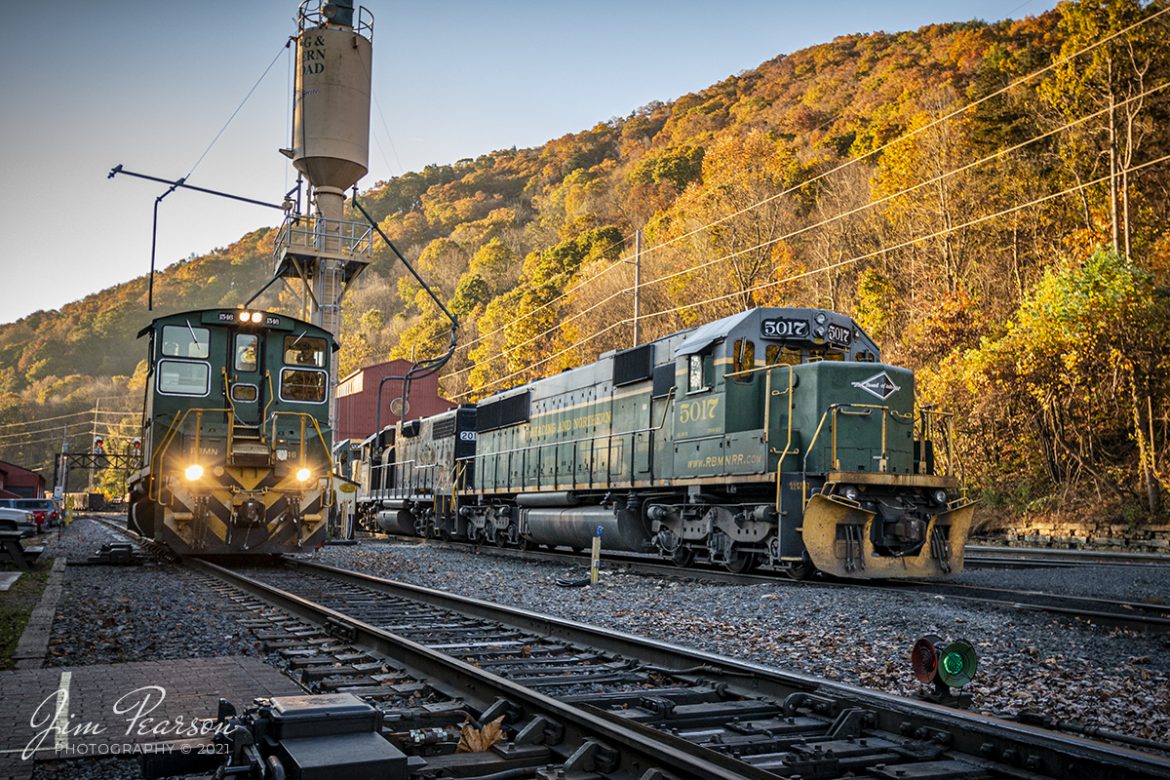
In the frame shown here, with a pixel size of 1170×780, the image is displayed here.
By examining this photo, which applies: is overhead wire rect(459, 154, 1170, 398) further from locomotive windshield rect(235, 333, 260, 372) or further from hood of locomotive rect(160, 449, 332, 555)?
hood of locomotive rect(160, 449, 332, 555)

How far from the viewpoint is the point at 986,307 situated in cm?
2797

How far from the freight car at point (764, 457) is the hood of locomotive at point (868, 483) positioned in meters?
0.02

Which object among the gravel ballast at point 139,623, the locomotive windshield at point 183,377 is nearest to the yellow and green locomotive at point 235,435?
the locomotive windshield at point 183,377

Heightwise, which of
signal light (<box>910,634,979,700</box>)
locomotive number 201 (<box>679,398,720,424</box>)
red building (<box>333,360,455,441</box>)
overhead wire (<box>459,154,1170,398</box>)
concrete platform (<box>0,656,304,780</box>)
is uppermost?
overhead wire (<box>459,154,1170,398</box>)

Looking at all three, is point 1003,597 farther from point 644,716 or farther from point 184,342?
point 184,342

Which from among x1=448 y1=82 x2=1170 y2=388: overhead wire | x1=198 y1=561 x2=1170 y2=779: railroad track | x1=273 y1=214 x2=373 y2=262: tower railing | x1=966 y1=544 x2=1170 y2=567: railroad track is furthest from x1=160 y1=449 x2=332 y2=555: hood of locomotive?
x1=448 y1=82 x2=1170 y2=388: overhead wire

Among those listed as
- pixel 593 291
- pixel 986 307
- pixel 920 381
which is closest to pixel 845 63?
pixel 593 291

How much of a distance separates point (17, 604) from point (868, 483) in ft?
29.9

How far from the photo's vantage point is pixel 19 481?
150ft

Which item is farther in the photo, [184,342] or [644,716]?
[184,342]

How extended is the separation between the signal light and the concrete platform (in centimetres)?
336

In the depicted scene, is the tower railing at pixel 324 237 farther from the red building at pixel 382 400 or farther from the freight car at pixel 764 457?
the red building at pixel 382 400

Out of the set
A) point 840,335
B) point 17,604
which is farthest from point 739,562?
point 17,604

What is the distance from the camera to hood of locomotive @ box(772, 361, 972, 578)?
1102 cm
